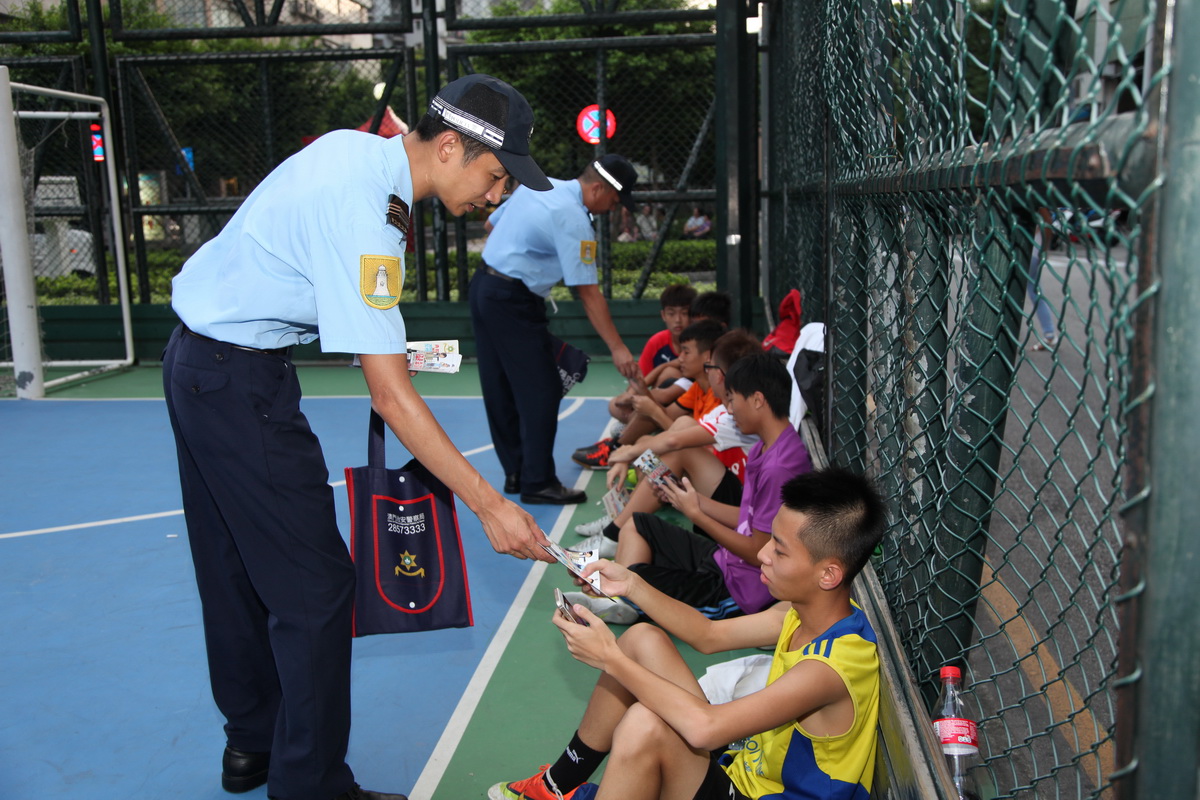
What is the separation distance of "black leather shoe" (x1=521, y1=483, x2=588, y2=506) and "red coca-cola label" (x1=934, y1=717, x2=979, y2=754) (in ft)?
13.8

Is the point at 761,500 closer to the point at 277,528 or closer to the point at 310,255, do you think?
the point at 277,528

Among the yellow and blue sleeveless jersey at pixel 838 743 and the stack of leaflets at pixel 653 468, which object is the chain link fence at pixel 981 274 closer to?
the yellow and blue sleeveless jersey at pixel 838 743

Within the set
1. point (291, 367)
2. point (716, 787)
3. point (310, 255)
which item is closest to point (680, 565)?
point (716, 787)

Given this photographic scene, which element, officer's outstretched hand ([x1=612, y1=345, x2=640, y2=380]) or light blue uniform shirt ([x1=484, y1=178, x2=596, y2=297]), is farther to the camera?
officer's outstretched hand ([x1=612, y1=345, x2=640, y2=380])

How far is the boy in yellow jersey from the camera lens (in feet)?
7.49

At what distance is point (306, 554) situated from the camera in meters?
2.71

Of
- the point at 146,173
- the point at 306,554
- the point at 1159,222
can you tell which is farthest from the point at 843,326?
the point at 146,173

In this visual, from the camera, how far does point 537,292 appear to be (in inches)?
242

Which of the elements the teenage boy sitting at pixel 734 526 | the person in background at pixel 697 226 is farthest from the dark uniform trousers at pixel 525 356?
the person in background at pixel 697 226

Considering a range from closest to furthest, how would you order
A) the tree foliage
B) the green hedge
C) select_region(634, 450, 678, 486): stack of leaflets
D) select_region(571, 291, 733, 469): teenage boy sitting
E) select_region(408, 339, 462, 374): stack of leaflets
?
select_region(408, 339, 462, 374): stack of leaflets → select_region(634, 450, 678, 486): stack of leaflets → select_region(571, 291, 733, 469): teenage boy sitting → the tree foliage → the green hedge

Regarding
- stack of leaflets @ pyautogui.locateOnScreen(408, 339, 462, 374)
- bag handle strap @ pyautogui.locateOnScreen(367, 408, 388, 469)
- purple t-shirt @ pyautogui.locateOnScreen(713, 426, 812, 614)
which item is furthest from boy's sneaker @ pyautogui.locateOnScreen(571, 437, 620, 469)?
bag handle strap @ pyautogui.locateOnScreen(367, 408, 388, 469)

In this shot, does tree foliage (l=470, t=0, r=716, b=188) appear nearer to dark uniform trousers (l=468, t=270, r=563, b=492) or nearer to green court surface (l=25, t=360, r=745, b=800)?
dark uniform trousers (l=468, t=270, r=563, b=492)

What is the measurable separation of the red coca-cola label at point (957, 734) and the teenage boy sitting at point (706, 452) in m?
2.74

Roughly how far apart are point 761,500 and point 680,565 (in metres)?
0.70
